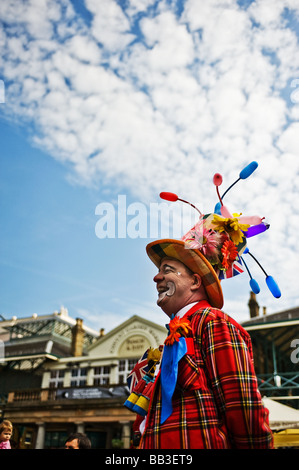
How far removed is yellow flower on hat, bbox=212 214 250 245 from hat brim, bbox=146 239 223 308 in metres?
0.27

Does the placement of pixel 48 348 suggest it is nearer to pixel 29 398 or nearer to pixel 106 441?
pixel 29 398

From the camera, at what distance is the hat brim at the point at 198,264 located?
2789 mm

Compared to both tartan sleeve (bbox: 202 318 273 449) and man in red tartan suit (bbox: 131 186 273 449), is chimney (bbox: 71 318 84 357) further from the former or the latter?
tartan sleeve (bbox: 202 318 273 449)

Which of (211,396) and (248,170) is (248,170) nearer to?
(248,170)

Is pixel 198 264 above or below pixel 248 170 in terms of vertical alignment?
below

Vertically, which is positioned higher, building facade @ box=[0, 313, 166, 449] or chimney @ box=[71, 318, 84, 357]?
chimney @ box=[71, 318, 84, 357]

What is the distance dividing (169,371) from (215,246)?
99 cm

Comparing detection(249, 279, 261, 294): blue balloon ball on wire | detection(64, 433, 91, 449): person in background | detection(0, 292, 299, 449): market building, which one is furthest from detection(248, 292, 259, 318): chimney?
detection(249, 279, 261, 294): blue balloon ball on wire

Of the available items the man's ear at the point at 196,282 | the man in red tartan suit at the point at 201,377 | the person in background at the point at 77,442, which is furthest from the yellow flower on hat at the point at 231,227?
the person in background at the point at 77,442

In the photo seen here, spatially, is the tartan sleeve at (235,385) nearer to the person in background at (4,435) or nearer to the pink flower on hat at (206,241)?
the pink flower on hat at (206,241)

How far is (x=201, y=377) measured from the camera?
2242 mm

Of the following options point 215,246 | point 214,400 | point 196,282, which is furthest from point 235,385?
point 215,246

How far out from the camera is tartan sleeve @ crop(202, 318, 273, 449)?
2.01 metres
